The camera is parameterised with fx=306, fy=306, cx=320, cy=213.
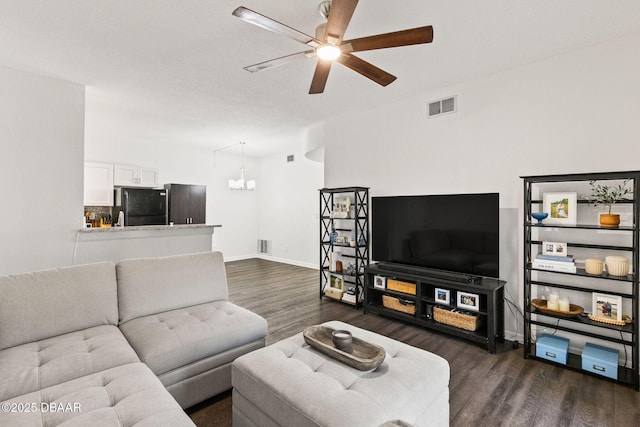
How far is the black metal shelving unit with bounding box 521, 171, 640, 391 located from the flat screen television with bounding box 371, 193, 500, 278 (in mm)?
315

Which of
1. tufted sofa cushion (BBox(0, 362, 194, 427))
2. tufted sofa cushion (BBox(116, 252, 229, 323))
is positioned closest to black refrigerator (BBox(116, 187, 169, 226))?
tufted sofa cushion (BBox(116, 252, 229, 323))

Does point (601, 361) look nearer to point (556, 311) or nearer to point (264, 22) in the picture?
point (556, 311)

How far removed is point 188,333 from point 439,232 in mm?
2685

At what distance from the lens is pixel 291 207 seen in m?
7.36

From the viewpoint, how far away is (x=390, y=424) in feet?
3.87

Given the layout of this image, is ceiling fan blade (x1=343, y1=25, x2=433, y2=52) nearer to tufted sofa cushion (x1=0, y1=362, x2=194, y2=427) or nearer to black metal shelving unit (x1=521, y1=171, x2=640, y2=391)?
black metal shelving unit (x1=521, y1=171, x2=640, y2=391)

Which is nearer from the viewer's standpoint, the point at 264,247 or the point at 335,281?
the point at 335,281

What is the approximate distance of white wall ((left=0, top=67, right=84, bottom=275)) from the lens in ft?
10.4

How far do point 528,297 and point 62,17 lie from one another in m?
4.45

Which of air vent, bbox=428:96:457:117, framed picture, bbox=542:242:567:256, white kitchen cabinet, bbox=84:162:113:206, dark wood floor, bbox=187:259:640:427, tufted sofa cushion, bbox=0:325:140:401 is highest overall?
air vent, bbox=428:96:457:117

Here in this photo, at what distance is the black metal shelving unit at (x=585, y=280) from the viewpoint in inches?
91.0

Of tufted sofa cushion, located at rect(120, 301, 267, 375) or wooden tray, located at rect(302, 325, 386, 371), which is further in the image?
tufted sofa cushion, located at rect(120, 301, 267, 375)

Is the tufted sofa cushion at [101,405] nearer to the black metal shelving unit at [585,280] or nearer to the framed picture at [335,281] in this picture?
the black metal shelving unit at [585,280]

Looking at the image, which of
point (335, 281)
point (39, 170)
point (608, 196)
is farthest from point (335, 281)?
point (39, 170)
